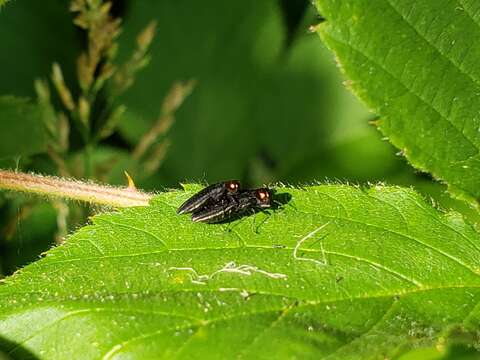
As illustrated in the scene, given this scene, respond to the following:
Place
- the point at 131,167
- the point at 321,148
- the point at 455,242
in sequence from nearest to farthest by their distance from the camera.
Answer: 1. the point at 455,242
2. the point at 131,167
3. the point at 321,148

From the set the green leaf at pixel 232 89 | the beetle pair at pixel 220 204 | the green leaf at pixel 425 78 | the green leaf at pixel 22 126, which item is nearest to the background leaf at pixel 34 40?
the green leaf at pixel 232 89

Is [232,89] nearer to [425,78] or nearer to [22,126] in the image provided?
[22,126]

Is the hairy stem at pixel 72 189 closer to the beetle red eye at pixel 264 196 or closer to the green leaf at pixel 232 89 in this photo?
the beetle red eye at pixel 264 196

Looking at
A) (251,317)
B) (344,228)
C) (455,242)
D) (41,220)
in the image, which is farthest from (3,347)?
(41,220)

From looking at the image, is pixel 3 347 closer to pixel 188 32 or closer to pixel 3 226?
pixel 3 226

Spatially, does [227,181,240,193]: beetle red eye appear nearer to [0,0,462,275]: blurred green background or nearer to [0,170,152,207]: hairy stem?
[0,170,152,207]: hairy stem
